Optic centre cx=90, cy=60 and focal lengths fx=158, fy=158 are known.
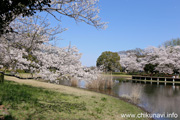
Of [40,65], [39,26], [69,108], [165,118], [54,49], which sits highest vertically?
[39,26]

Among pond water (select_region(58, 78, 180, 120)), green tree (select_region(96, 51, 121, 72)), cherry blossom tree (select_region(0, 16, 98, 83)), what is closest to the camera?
cherry blossom tree (select_region(0, 16, 98, 83))

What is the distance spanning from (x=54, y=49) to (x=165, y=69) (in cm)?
3077

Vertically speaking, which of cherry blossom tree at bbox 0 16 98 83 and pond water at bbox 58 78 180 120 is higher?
cherry blossom tree at bbox 0 16 98 83

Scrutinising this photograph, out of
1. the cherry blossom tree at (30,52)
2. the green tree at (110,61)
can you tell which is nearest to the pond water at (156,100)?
the cherry blossom tree at (30,52)

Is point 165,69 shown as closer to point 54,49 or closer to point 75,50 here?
point 75,50

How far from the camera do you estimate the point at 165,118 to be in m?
7.02

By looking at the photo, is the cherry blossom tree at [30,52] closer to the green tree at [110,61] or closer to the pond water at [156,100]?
the pond water at [156,100]

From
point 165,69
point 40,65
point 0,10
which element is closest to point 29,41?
point 40,65

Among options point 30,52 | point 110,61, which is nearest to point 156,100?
point 30,52

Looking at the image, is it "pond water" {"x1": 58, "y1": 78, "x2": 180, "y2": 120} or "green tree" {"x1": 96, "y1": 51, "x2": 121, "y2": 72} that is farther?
"green tree" {"x1": 96, "y1": 51, "x2": 121, "y2": 72}

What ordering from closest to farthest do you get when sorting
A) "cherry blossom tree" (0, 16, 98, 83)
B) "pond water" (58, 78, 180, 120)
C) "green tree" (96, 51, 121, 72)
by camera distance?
"cherry blossom tree" (0, 16, 98, 83) → "pond water" (58, 78, 180, 120) → "green tree" (96, 51, 121, 72)

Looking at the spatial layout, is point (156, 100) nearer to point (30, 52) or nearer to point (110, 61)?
point (30, 52)

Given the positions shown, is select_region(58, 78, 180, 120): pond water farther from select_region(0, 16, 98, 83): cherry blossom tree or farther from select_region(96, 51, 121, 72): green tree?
select_region(96, 51, 121, 72): green tree

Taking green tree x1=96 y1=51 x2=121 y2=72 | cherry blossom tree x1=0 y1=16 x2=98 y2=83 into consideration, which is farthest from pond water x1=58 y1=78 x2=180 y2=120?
green tree x1=96 y1=51 x2=121 y2=72
